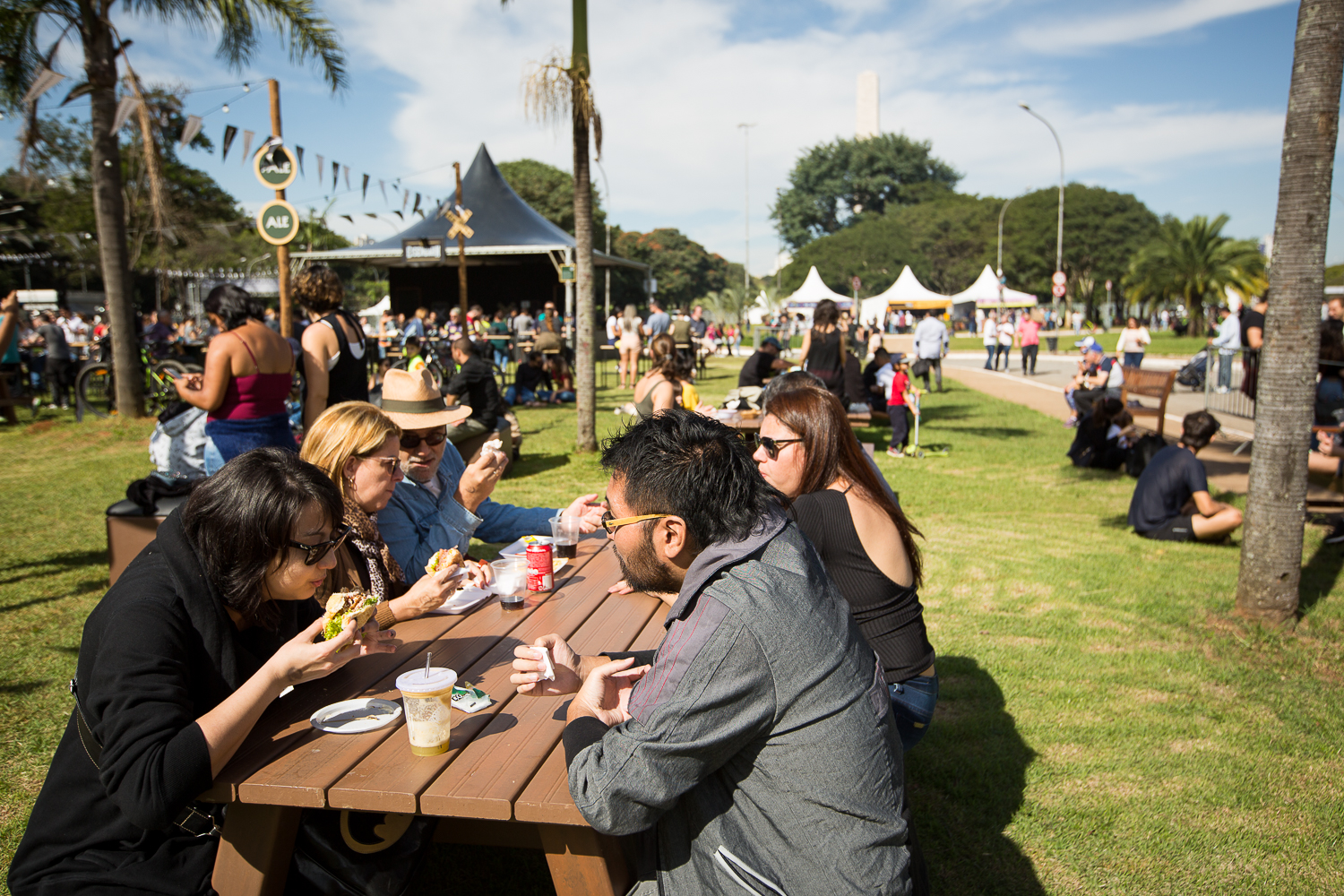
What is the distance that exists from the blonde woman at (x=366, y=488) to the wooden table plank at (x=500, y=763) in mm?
635

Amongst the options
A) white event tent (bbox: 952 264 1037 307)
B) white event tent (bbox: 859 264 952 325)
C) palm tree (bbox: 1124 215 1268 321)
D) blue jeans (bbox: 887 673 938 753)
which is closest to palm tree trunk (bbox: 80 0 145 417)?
blue jeans (bbox: 887 673 938 753)

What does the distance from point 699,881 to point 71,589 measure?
17.3 ft

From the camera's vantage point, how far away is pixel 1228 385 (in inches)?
472

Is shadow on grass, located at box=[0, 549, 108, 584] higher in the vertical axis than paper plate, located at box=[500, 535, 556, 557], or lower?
lower

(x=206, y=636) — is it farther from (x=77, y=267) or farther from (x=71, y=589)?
(x=77, y=267)

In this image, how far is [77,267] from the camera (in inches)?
1735

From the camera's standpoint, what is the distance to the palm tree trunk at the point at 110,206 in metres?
10.7

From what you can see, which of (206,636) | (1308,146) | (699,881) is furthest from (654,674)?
(1308,146)

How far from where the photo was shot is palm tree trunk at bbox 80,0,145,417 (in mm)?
10703

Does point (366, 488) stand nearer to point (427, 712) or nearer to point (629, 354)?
point (427, 712)

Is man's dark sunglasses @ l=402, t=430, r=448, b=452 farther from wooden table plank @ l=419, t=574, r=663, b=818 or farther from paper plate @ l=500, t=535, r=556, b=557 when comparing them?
wooden table plank @ l=419, t=574, r=663, b=818

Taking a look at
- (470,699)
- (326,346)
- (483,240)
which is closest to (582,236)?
(326,346)

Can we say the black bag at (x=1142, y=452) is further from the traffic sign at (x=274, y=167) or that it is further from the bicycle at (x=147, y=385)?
the bicycle at (x=147, y=385)

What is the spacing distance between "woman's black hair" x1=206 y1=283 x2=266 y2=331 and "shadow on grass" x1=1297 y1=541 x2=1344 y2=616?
612cm
